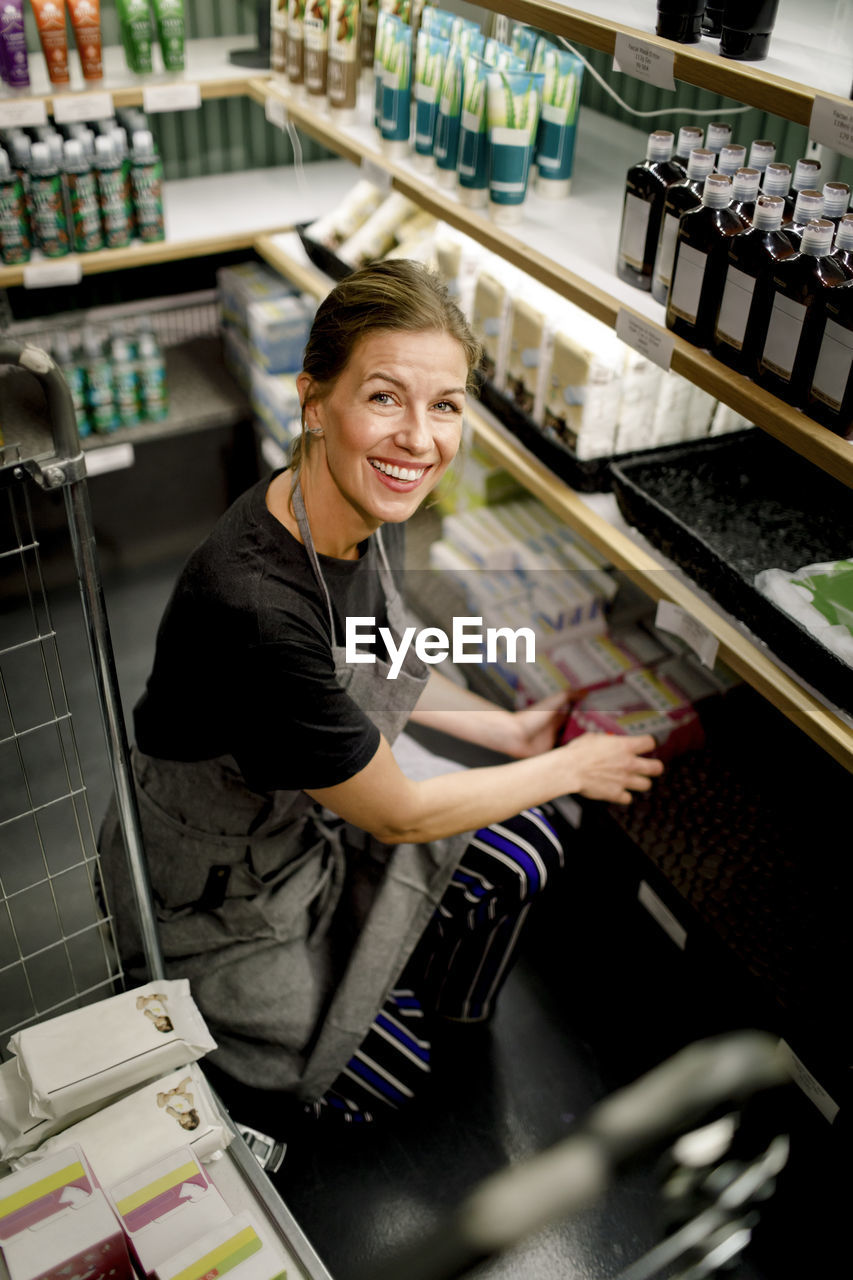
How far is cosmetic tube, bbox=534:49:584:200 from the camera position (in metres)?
2.26

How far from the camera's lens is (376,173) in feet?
8.66

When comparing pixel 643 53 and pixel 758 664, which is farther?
pixel 758 664

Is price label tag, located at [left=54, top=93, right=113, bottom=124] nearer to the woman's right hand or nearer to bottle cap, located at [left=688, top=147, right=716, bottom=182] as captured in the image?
bottle cap, located at [left=688, top=147, right=716, bottom=182]

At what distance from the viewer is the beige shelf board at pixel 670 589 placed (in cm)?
169

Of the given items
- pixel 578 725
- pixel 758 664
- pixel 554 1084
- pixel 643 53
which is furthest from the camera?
pixel 578 725

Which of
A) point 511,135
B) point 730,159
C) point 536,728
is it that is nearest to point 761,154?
point 730,159

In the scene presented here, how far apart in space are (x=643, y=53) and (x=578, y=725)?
126cm

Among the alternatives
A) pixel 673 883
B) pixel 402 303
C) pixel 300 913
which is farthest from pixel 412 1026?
pixel 402 303

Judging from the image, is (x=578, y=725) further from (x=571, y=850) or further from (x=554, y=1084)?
(x=554, y=1084)

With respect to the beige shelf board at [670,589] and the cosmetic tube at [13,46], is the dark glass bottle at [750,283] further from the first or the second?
the cosmetic tube at [13,46]

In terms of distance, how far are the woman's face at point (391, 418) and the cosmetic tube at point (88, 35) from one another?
195 centimetres

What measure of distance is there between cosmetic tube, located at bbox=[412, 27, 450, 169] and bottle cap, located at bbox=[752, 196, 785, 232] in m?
1.15

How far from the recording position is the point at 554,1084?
216 cm

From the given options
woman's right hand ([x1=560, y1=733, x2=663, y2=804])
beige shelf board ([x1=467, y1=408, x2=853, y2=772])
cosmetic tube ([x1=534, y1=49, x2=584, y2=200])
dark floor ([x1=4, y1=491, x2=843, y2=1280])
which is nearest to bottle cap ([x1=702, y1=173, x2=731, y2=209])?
beige shelf board ([x1=467, y1=408, x2=853, y2=772])
